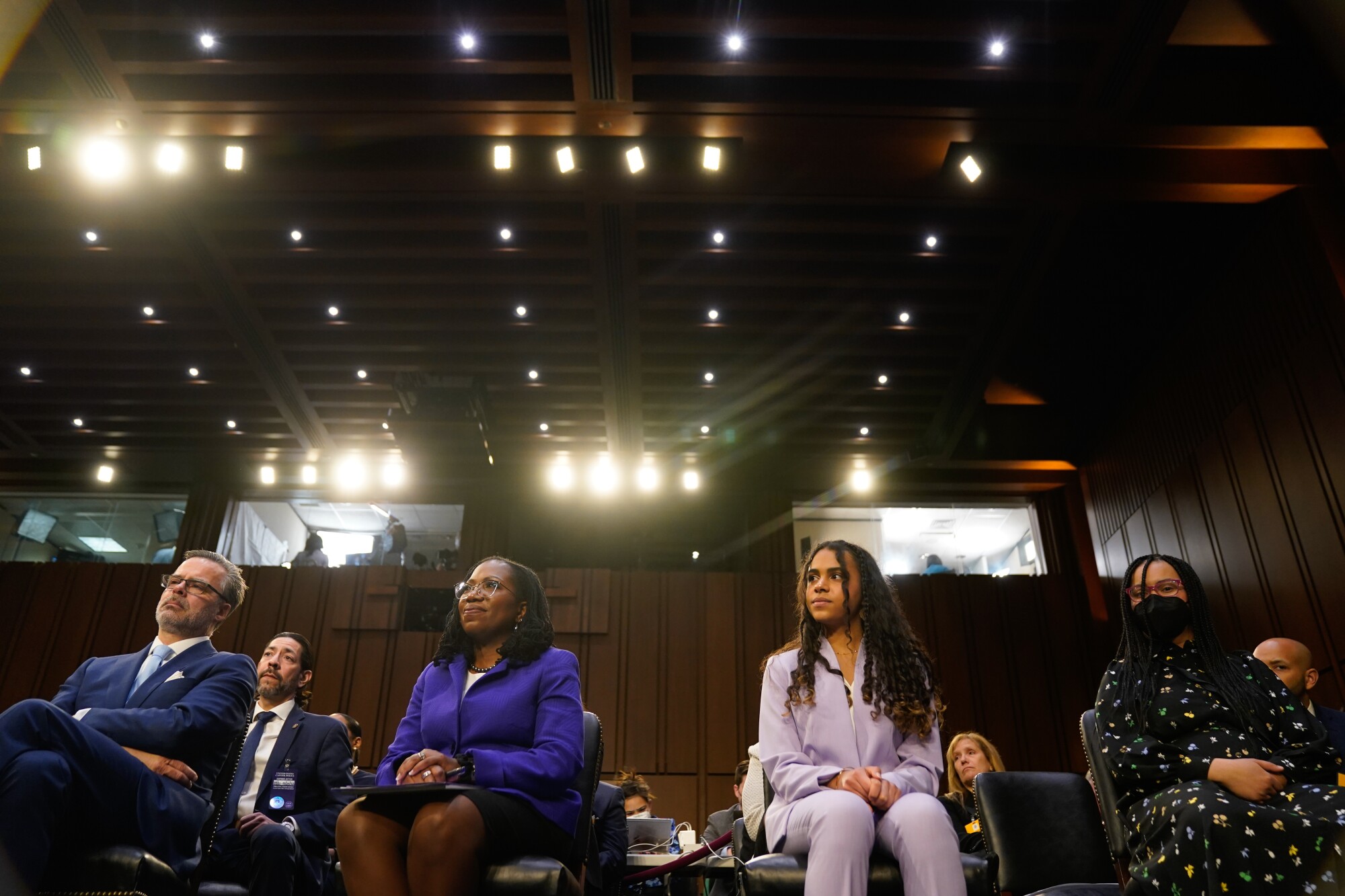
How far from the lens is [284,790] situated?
10.2ft

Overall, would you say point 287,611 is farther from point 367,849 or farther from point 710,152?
point 367,849

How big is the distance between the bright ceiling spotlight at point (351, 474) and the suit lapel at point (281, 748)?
256 inches

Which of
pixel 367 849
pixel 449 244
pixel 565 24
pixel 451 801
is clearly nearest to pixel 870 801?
pixel 451 801

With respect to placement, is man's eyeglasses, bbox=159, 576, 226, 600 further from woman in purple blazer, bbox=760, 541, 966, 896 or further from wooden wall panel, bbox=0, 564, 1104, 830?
wooden wall panel, bbox=0, 564, 1104, 830

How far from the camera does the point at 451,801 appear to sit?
1.90 meters

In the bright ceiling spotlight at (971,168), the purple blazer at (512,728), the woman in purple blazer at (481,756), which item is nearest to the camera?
the woman in purple blazer at (481,756)

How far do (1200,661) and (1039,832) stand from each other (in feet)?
2.36

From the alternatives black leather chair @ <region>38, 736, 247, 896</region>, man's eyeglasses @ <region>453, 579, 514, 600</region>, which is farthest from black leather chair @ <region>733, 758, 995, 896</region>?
black leather chair @ <region>38, 736, 247, 896</region>

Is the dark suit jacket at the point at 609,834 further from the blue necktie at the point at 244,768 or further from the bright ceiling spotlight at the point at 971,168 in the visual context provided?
the bright ceiling spotlight at the point at 971,168

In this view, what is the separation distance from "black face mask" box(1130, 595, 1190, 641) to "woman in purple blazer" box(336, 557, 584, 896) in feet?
5.74

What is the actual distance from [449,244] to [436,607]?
13.4 ft

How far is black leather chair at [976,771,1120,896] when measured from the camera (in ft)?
8.60

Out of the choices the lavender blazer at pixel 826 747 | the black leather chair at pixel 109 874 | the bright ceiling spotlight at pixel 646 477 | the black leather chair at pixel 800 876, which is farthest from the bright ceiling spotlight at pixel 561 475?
the black leather chair at pixel 800 876

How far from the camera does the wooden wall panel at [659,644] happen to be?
27.6ft
